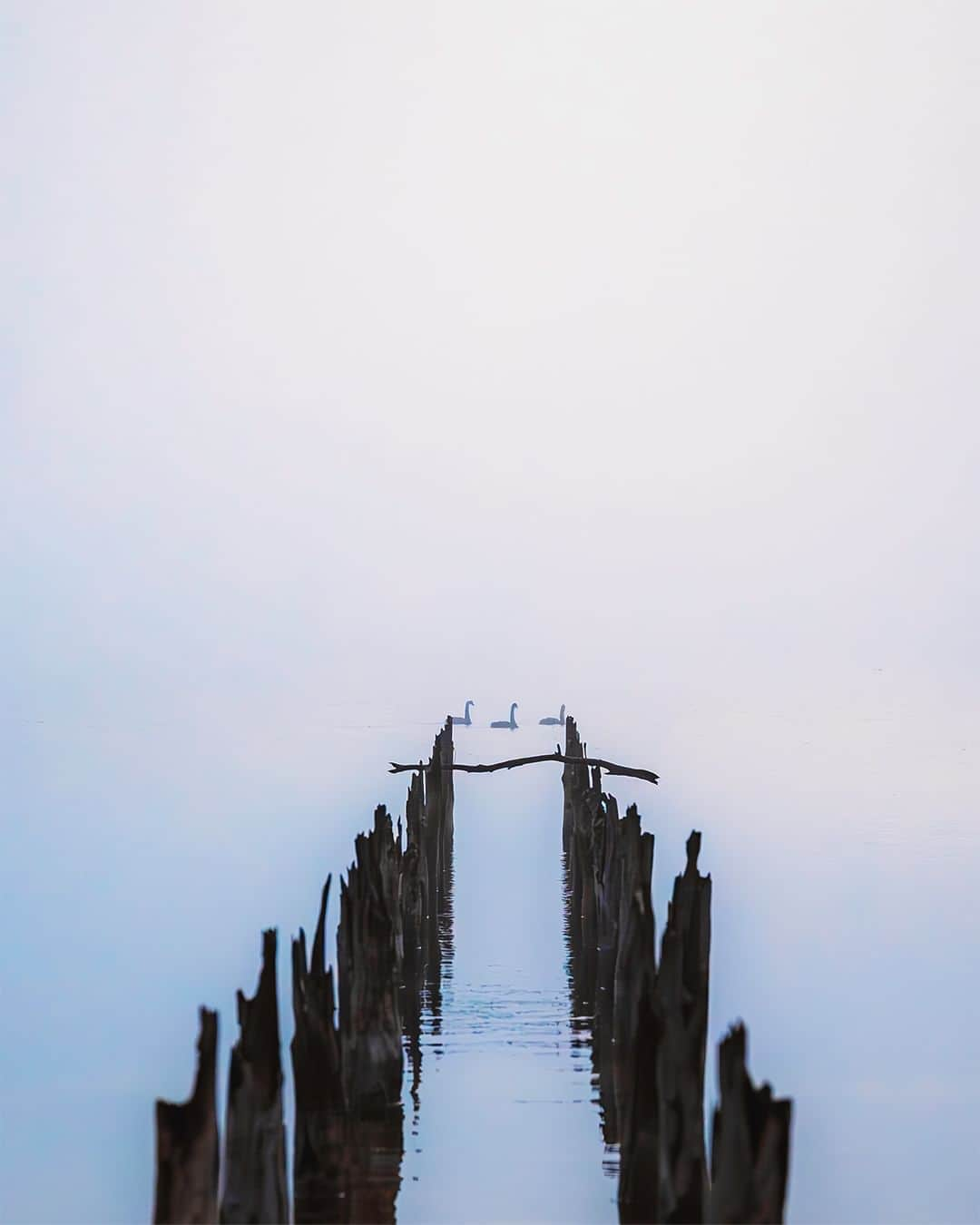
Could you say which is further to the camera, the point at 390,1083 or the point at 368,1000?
the point at 390,1083

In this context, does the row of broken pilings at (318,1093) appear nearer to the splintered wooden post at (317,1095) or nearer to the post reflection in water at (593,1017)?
the splintered wooden post at (317,1095)

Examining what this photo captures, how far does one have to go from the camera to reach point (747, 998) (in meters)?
14.9

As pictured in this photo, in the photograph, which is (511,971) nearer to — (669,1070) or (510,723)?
(669,1070)

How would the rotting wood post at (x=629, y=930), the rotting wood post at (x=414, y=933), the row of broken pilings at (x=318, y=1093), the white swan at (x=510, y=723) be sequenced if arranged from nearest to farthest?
the row of broken pilings at (x=318, y=1093)
the rotting wood post at (x=629, y=930)
the rotting wood post at (x=414, y=933)
the white swan at (x=510, y=723)

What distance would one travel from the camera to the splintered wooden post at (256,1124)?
6.43 metres

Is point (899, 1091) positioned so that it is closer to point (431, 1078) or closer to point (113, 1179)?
point (431, 1078)

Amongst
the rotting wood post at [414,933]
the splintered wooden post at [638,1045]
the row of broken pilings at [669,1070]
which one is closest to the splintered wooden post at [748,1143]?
the row of broken pilings at [669,1070]

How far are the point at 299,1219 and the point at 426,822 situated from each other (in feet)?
32.8

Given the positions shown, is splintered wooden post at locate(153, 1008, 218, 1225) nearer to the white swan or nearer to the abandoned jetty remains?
the abandoned jetty remains

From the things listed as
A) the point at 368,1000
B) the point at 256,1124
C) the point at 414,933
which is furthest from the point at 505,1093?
the point at 256,1124

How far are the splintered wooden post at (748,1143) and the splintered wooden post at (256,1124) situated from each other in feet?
5.84

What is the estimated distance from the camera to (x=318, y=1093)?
26.7ft

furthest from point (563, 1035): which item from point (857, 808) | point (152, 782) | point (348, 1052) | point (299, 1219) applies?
point (152, 782)

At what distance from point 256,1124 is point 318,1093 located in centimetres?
168
